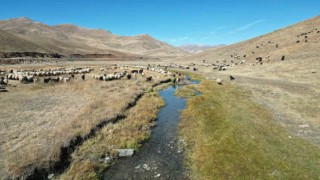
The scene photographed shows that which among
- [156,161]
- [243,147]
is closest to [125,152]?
[156,161]

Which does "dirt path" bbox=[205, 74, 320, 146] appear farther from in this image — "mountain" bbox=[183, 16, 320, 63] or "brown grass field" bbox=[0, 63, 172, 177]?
"mountain" bbox=[183, 16, 320, 63]

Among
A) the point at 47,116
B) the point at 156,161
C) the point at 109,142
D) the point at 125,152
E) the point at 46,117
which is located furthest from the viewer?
the point at 47,116

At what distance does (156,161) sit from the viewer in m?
15.8

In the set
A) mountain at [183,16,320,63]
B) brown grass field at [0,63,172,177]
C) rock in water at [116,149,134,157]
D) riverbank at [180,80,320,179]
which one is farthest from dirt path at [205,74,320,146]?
mountain at [183,16,320,63]

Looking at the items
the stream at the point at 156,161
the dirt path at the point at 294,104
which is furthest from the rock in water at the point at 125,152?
the dirt path at the point at 294,104

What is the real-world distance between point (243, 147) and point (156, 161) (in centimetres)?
548

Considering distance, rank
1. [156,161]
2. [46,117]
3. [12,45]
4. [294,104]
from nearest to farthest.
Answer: [156,161]
[46,117]
[294,104]
[12,45]

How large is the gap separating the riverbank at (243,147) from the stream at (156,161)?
0.78 m

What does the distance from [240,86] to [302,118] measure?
1767 centimetres

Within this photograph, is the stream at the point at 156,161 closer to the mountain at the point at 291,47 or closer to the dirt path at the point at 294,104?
the dirt path at the point at 294,104

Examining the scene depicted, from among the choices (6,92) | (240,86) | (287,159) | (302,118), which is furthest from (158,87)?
(287,159)

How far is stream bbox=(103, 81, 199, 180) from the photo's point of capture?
14.2m

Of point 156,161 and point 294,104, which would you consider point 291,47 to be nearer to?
point 294,104

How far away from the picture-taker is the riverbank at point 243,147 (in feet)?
45.4
